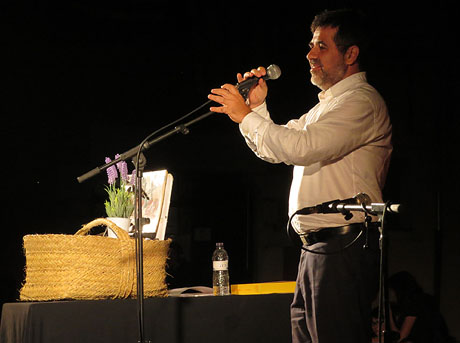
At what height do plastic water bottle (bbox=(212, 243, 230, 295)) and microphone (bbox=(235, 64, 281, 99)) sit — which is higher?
microphone (bbox=(235, 64, 281, 99))

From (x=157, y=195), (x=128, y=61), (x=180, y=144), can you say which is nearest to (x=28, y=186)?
(x=128, y=61)

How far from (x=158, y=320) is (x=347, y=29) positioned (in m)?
1.29

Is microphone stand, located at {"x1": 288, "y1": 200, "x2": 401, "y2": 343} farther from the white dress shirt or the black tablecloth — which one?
the black tablecloth

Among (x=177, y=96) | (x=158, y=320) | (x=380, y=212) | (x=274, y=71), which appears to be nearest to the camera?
(x=380, y=212)

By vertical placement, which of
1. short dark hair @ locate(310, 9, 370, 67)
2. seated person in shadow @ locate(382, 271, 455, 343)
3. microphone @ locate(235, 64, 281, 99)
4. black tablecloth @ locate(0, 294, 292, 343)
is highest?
short dark hair @ locate(310, 9, 370, 67)

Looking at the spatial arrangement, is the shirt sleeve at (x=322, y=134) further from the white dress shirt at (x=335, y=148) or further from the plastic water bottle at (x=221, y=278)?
the plastic water bottle at (x=221, y=278)

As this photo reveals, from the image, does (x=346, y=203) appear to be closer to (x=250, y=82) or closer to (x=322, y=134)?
(x=322, y=134)

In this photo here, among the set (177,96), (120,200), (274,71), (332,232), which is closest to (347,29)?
(274,71)

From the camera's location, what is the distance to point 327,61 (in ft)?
7.75

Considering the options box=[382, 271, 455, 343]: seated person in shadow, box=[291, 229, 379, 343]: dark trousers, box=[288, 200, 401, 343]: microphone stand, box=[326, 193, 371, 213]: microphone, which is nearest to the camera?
box=[288, 200, 401, 343]: microphone stand

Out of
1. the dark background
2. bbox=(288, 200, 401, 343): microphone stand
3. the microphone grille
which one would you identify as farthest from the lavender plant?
the dark background

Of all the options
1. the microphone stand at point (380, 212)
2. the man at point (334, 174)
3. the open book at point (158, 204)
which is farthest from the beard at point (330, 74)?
the open book at point (158, 204)

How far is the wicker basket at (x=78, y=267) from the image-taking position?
2.22 metres

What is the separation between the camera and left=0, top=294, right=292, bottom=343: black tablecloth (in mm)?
2115
